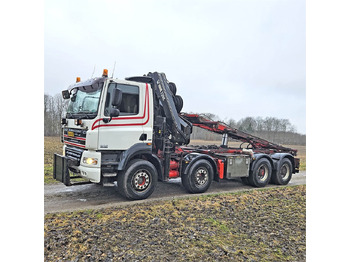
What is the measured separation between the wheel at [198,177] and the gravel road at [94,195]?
27 centimetres

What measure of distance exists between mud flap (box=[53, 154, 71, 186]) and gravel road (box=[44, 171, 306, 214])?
1.64ft

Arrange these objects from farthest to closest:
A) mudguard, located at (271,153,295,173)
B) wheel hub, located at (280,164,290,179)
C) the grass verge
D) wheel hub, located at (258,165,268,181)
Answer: wheel hub, located at (280,164,290,179) → mudguard, located at (271,153,295,173) → wheel hub, located at (258,165,268,181) → the grass verge

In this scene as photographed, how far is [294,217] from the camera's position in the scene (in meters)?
5.23

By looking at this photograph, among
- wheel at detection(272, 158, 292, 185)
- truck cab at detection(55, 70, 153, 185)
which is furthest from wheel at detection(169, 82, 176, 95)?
wheel at detection(272, 158, 292, 185)

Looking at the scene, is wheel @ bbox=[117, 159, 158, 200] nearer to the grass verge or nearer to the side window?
the grass verge

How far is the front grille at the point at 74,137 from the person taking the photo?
5738 mm

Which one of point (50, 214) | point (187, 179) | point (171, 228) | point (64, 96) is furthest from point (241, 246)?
point (64, 96)

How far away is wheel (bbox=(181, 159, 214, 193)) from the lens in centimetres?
687

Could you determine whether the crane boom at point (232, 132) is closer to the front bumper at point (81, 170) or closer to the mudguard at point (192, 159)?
the mudguard at point (192, 159)

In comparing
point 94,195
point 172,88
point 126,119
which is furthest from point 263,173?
point 94,195

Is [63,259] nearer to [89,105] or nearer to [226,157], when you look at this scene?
[89,105]

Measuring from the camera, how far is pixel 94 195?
6461 millimetres

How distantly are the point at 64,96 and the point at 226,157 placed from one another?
4785 millimetres

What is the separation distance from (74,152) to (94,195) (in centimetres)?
123
